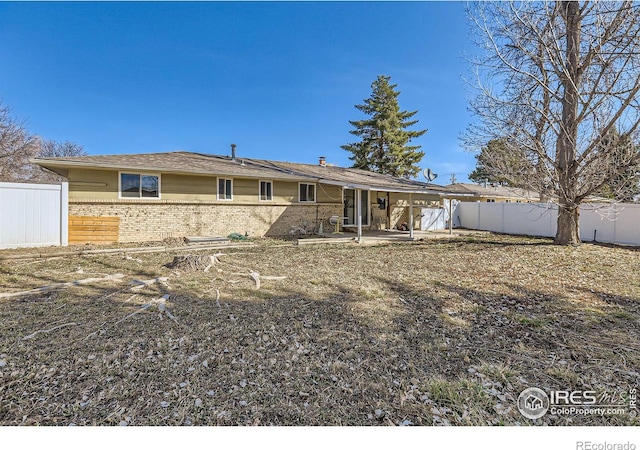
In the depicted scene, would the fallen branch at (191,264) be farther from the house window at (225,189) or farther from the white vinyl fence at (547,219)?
the white vinyl fence at (547,219)

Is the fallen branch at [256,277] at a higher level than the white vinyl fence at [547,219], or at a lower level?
lower

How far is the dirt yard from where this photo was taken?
2320 millimetres

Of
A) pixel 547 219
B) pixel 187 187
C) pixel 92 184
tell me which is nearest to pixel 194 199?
pixel 187 187

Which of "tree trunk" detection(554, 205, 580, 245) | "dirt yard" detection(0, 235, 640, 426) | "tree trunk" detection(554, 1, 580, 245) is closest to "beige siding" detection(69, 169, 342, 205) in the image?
"dirt yard" detection(0, 235, 640, 426)

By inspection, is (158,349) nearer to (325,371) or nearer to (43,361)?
(43,361)

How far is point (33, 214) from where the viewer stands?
888 cm

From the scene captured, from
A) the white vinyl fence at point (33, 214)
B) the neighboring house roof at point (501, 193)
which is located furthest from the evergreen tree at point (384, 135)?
the white vinyl fence at point (33, 214)

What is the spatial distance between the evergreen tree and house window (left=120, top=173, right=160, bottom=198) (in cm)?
2202

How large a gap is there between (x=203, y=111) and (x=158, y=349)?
1907 cm

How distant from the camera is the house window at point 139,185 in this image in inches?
412

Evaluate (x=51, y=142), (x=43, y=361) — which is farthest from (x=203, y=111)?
(x=51, y=142)

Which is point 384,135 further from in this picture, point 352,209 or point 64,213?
point 64,213

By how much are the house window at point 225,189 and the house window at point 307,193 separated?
326cm

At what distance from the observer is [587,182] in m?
8.85
